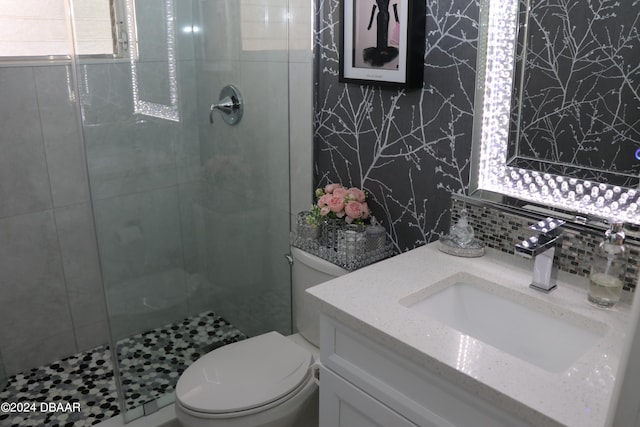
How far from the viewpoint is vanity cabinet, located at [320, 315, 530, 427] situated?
107 cm

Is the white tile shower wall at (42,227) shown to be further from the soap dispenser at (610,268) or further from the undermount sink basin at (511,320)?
the soap dispenser at (610,268)

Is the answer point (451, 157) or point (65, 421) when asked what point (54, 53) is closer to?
point (65, 421)

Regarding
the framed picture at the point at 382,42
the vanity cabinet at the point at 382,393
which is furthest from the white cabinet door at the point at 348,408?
the framed picture at the point at 382,42

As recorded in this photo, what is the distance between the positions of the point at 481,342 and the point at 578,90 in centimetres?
67

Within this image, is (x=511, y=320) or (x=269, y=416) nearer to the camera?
(x=511, y=320)

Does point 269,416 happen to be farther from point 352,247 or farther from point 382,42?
point 382,42

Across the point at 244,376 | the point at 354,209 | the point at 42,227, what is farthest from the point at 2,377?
the point at 354,209

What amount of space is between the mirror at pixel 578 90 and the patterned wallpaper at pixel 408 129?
160 millimetres

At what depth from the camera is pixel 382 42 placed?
1734 mm

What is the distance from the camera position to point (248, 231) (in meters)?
2.41

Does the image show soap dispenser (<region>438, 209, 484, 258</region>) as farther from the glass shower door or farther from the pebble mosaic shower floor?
the glass shower door

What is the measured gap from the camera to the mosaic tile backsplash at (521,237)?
51.3 inches

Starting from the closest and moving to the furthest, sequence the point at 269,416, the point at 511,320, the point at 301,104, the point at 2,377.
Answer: the point at 511,320 → the point at 269,416 → the point at 301,104 → the point at 2,377

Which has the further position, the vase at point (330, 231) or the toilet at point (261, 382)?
the vase at point (330, 231)
